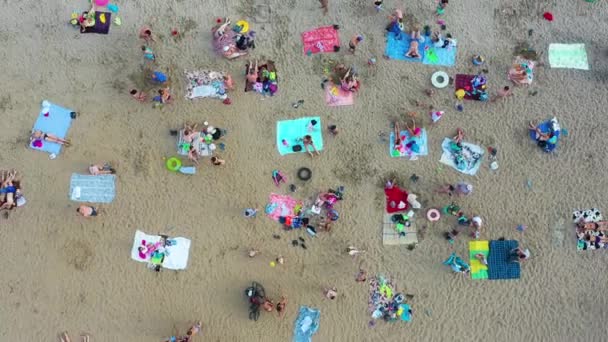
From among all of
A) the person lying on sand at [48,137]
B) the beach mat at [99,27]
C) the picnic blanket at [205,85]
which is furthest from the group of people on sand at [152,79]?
the person lying on sand at [48,137]

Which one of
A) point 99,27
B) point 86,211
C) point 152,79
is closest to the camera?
point 86,211

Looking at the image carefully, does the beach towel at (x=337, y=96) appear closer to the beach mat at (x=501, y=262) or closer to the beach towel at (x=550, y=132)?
the beach towel at (x=550, y=132)

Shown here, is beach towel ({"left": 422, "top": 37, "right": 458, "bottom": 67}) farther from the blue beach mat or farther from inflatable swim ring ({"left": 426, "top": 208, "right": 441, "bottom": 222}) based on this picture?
the blue beach mat

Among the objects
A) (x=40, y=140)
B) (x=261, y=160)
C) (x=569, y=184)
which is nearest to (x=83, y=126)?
(x=40, y=140)

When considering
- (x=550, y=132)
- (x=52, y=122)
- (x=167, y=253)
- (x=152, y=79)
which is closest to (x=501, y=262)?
(x=550, y=132)

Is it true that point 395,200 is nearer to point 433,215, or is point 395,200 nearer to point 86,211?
point 433,215

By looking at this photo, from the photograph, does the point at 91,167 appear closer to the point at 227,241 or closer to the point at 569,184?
the point at 227,241

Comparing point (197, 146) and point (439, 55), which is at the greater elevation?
point (439, 55)
